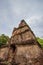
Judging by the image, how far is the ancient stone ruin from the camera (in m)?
32.4

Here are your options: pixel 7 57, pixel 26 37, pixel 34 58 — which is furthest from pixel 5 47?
pixel 34 58

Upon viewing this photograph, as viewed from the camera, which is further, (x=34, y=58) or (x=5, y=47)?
(x=5, y=47)

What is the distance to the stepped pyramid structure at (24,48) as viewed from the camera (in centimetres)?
3235

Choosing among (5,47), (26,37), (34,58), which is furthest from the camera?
(5,47)

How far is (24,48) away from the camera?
111ft

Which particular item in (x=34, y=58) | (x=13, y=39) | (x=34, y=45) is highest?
(x=13, y=39)

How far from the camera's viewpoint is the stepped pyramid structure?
32350 millimetres

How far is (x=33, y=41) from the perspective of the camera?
3375 cm

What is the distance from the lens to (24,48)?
3391 centimetres

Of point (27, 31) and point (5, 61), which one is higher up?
point (27, 31)

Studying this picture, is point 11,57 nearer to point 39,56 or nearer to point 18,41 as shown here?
point 18,41

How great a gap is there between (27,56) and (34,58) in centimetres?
137

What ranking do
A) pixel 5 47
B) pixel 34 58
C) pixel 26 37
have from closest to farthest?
pixel 34 58, pixel 26 37, pixel 5 47

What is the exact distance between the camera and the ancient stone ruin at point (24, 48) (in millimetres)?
Answer: 32375
